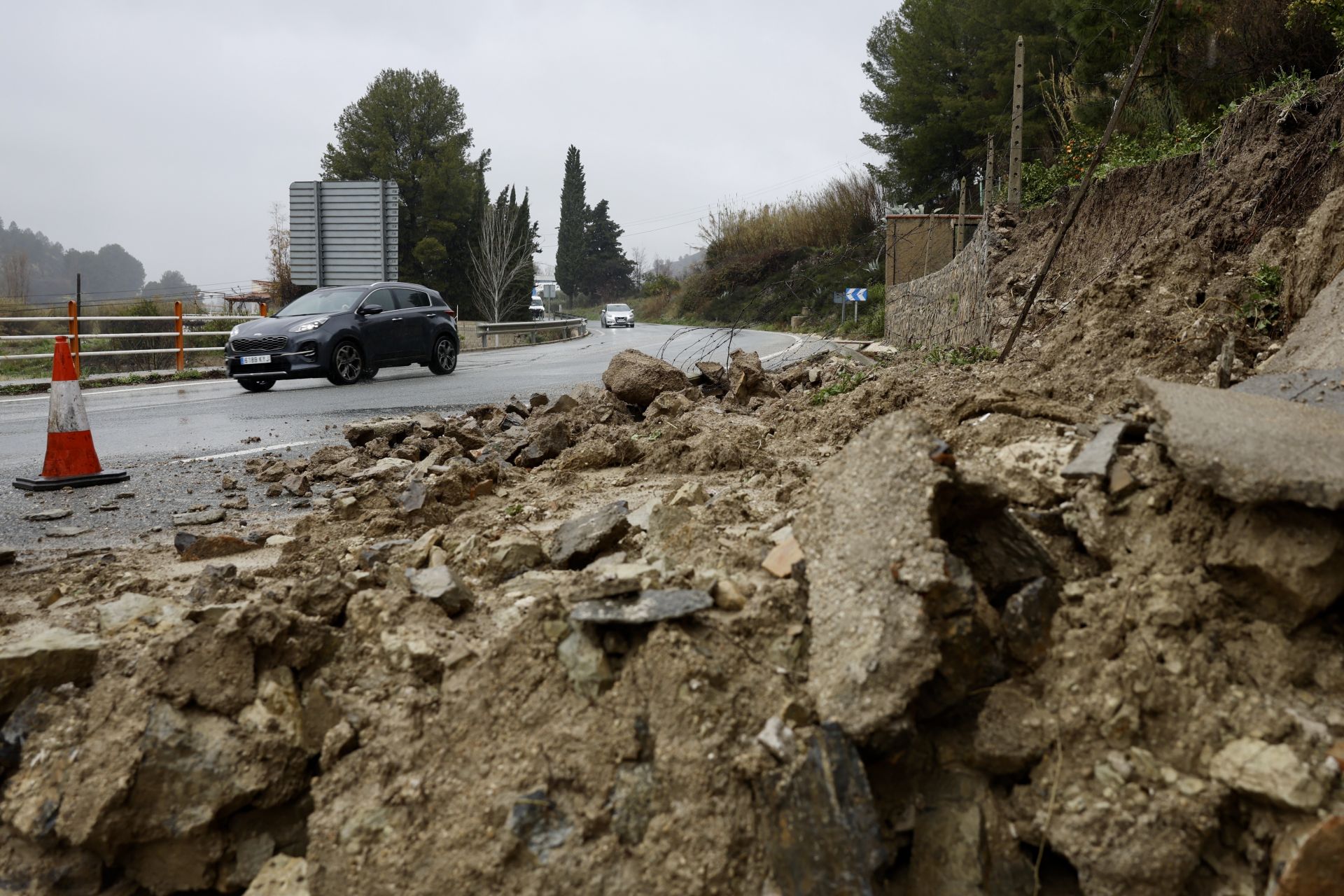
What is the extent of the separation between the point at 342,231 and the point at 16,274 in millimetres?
36619

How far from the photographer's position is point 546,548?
3389mm

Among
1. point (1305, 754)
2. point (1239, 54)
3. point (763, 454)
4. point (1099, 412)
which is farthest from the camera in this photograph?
point (1239, 54)

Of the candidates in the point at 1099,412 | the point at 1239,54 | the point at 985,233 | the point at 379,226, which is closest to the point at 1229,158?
the point at 985,233

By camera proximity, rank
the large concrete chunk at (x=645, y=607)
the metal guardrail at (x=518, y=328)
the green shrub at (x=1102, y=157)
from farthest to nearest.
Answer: the metal guardrail at (x=518, y=328) → the green shrub at (x=1102, y=157) → the large concrete chunk at (x=645, y=607)

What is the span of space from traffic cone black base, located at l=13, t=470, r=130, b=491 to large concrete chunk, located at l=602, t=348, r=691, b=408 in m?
3.47

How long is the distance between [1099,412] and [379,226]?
836 inches

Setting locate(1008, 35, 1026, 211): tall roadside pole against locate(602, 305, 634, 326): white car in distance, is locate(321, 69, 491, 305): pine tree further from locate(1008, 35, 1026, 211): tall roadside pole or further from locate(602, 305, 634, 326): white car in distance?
locate(1008, 35, 1026, 211): tall roadside pole

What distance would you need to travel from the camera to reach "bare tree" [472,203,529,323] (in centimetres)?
4662

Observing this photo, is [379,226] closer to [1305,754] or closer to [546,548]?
[546,548]

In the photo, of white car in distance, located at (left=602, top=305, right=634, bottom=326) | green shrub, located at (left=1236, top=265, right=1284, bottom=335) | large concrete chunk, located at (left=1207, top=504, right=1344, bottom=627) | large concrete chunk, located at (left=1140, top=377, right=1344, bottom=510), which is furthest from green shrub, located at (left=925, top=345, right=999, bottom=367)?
white car in distance, located at (left=602, top=305, right=634, bottom=326)

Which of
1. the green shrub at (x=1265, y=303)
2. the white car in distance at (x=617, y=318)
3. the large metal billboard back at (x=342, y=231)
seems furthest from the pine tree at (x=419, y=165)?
the green shrub at (x=1265, y=303)

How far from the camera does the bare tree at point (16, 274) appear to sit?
45.2 m

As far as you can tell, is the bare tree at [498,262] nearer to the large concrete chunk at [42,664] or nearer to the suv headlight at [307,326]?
the suv headlight at [307,326]

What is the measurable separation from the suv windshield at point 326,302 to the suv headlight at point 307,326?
0.39 meters
